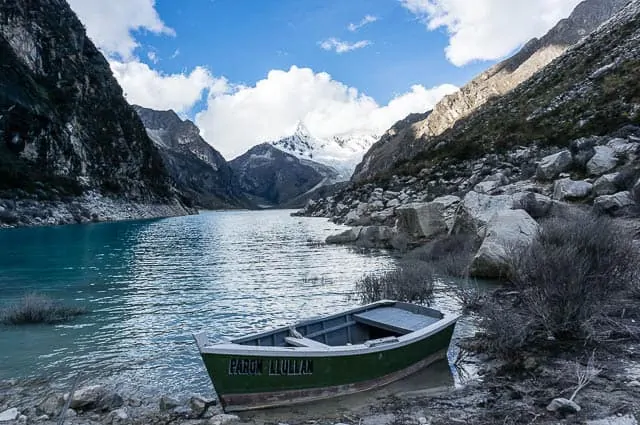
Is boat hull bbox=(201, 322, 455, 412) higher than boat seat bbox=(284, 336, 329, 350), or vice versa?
boat seat bbox=(284, 336, 329, 350)

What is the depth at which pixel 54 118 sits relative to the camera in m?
93.6

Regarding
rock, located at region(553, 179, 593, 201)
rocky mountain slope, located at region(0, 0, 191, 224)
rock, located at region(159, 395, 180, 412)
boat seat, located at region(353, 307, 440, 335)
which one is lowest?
rock, located at region(159, 395, 180, 412)

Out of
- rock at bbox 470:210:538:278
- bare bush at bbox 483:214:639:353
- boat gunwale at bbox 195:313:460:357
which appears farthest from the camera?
rock at bbox 470:210:538:278

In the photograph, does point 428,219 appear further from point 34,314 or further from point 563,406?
point 563,406

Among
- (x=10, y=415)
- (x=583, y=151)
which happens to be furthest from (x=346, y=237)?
(x=10, y=415)

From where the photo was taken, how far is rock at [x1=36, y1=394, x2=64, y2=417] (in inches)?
342

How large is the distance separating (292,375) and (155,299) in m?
13.0

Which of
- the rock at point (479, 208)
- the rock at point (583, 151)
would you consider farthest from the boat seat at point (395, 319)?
the rock at point (583, 151)

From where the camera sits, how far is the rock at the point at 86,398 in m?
8.82

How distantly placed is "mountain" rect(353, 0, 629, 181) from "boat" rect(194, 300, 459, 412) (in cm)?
10207

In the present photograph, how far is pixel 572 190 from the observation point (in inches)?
995

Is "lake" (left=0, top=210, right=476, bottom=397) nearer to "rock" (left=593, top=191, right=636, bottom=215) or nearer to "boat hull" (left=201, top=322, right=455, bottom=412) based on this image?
"boat hull" (left=201, top=322, right=455, bottom=412)

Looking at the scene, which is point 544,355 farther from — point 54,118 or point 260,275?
point 54,118

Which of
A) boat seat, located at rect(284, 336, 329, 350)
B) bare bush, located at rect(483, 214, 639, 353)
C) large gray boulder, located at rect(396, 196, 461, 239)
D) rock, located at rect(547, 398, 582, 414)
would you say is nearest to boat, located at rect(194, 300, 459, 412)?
boat seat, located at rect(284, 336, 329, 350)
